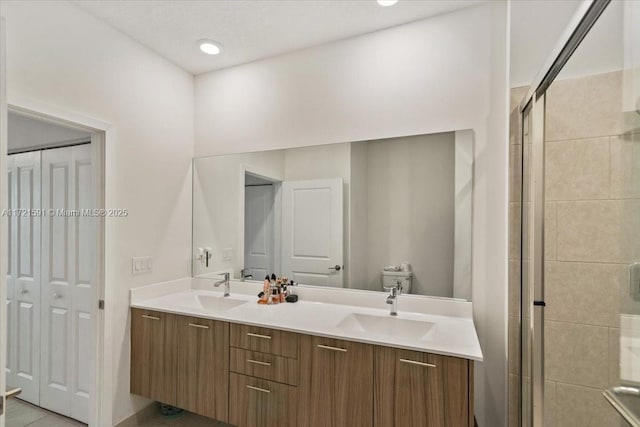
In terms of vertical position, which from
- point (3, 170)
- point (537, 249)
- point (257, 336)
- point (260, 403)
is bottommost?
point (260, 403)

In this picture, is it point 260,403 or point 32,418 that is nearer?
point 260,403

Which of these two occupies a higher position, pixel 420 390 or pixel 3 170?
pixel 3 170

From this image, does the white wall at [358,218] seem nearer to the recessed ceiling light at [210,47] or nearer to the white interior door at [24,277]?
the recessed ceiling light at [210,47]

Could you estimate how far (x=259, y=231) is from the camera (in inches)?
103

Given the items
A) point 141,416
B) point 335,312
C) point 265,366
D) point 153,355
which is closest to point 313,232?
point 335,312

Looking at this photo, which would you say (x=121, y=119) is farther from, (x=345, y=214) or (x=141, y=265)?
(x=345, y=214)

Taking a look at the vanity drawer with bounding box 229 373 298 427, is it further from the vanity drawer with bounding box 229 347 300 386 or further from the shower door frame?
the shower door frame

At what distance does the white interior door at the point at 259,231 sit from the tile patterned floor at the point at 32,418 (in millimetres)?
1573

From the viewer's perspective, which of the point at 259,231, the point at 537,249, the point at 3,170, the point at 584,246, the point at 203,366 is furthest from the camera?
the point at 259,231

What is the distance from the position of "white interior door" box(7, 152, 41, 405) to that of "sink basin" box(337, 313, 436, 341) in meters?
2.44

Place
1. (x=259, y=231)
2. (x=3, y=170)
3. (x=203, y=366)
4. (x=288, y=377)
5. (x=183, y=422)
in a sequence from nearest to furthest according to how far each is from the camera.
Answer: (x=3, y=170) < (x=288, y=377) < (x=203, y=366) < (x=183, y=422) < (x=259, y=231)

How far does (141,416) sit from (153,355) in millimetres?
521

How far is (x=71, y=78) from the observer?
77.7 inches

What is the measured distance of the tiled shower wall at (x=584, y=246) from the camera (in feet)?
4.23
